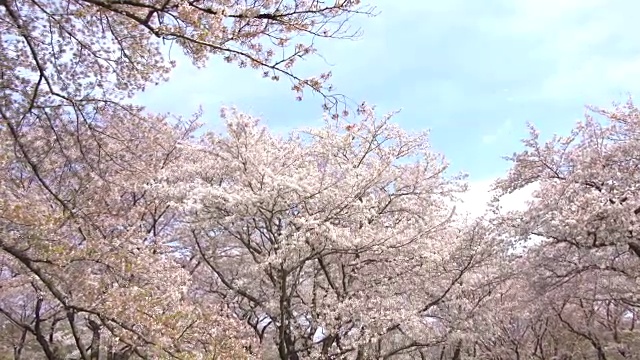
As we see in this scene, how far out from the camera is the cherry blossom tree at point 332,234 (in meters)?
9.98

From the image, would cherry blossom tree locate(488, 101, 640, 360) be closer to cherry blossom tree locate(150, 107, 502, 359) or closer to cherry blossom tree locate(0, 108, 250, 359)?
cherry blossom tree locate(150, 107, 502, 359)

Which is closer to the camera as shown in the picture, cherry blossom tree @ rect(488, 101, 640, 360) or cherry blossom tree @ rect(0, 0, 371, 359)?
cherry blossom tree @ rect(0, 0, 371, 359)

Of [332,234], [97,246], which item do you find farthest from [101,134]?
[332,234]

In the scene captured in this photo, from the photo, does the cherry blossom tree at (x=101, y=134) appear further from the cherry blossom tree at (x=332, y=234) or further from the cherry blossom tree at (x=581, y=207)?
the cherry blossom tree at (x=581, y=207)

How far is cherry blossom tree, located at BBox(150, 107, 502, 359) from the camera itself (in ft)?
32.8

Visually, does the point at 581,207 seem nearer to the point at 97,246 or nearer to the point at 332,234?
the point at 332,234

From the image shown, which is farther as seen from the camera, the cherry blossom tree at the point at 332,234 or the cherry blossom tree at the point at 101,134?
the cherry blossom tree at the point at 332,234

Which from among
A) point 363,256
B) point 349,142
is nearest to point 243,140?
point 349,142

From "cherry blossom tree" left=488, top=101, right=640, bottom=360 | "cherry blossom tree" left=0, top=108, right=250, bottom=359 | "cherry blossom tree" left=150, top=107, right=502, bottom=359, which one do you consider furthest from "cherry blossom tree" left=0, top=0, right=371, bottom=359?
"cherry blossom tree" left=488, top=101, right=640, bottom=360

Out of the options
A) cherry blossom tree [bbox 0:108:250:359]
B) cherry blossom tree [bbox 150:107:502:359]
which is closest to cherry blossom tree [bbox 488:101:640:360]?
cherry blossom tree [bbox 150:107:502:359]

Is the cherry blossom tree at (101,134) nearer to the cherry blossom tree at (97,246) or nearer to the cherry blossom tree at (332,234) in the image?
the cherry blossom tree at (97,246)

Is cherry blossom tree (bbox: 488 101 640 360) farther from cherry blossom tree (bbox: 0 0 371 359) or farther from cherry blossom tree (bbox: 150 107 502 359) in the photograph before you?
cherry blossom tree (bbox: 0 0 371 359)

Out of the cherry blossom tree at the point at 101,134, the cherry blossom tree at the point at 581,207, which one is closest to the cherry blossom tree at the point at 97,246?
the cherry blossom tree at the point at 101,134

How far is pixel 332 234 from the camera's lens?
9.48 m
